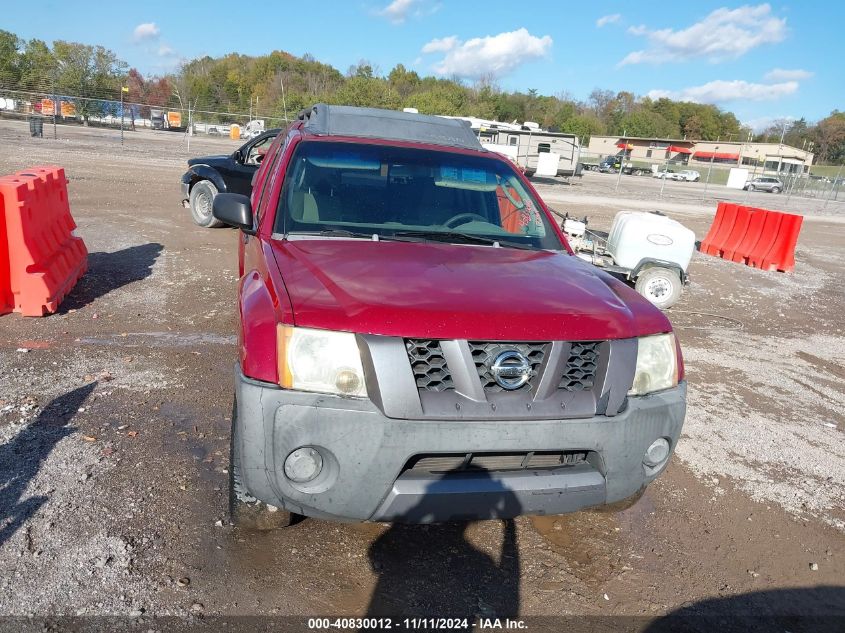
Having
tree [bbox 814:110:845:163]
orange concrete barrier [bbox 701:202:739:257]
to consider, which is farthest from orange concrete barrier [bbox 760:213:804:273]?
tree [bbox 814:110:845:163]

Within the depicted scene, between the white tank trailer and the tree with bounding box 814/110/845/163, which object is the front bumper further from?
the tree with bounding box 814/110/845/163

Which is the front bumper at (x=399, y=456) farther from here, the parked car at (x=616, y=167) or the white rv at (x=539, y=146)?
the parked car at (x=616, y=167)

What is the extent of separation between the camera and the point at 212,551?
9.53 ft

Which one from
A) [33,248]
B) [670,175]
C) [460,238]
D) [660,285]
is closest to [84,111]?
[33,248]

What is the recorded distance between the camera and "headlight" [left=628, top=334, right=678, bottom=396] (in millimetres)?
2822

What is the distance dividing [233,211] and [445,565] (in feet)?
7.14

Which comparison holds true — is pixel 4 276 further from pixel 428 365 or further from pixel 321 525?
pixel 428 365

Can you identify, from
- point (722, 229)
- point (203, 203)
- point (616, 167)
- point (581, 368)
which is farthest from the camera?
point (616, 167)

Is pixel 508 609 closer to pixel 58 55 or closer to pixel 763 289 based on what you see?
pixel 763 289

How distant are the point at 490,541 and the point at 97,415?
8.46 ft

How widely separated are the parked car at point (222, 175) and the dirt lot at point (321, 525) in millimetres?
4784

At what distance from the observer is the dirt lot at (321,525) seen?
2.72 m

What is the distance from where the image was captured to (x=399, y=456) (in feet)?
7.86

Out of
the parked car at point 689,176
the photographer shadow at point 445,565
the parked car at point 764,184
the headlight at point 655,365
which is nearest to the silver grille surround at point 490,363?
the headlight at point 655,365
